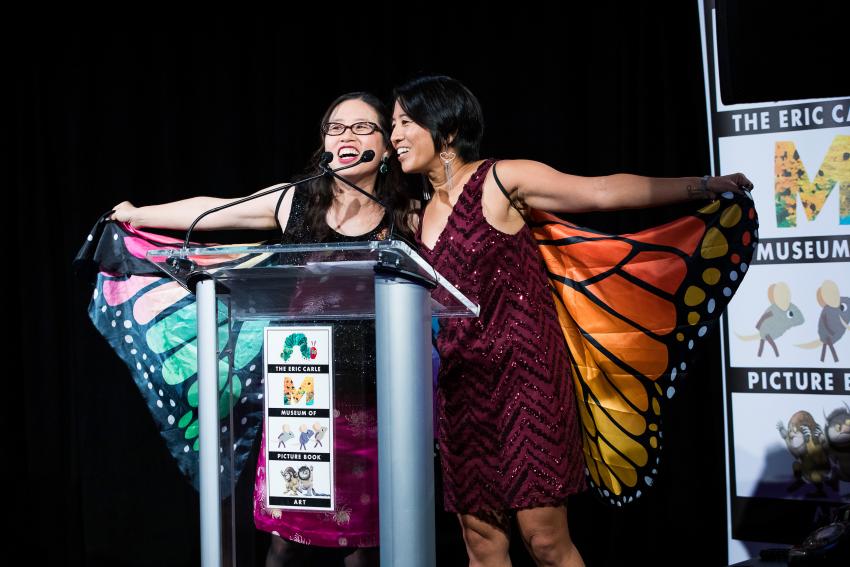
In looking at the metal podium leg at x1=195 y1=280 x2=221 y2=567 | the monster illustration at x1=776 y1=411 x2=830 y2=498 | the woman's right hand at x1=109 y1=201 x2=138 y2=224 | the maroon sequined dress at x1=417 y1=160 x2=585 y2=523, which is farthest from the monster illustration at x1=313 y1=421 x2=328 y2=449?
the monster illustration at x1=776 y1=411 x2=830 y2=498

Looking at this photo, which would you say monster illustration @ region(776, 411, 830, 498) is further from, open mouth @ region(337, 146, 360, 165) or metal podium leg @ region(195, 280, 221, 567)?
metal podium leg @ region(195, 280, 221, 567)

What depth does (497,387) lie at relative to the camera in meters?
2.10

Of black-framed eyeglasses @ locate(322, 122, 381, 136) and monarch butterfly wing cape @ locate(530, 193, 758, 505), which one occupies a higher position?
black-framed eyeglasses @ locate(322, 122, 381, 136)

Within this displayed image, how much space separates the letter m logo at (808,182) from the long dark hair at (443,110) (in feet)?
3.43

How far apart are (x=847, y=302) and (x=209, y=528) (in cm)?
203

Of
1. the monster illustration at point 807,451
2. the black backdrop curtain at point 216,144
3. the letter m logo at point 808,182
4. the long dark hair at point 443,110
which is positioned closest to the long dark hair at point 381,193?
the long dark hair at point 443,110

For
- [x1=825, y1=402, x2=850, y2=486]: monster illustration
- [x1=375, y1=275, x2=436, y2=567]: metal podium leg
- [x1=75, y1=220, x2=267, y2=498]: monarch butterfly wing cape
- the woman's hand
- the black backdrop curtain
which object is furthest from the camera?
the black backdrop curtain

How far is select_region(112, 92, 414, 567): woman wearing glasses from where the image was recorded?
1.47 metres

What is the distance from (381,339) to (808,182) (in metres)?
1.82

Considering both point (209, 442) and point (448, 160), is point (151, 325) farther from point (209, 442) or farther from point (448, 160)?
point (209, 442)

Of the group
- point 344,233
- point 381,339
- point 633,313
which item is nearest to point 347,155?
point 344,233

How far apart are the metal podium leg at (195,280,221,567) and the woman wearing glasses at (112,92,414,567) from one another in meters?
0.10

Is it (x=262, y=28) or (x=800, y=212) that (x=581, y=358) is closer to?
(x=800, y=212)

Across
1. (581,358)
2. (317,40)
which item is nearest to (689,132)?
(581,358)
